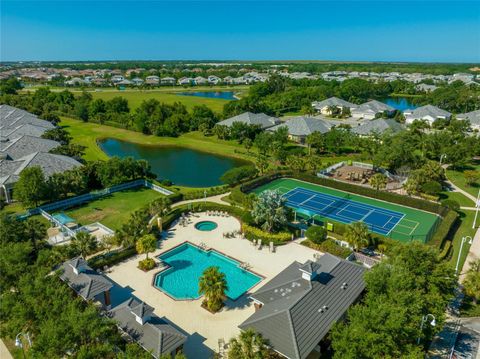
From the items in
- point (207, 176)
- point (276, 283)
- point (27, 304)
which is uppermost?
point (27, 304)

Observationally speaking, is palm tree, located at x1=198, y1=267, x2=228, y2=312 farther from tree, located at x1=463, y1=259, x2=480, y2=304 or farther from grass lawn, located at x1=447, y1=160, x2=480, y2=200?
grass lawn, located at x1=447, y1=160, x2=480, y2=200

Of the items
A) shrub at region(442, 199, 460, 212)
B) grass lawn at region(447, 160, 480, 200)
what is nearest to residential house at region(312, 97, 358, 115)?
grass lawn at region(447, 160, 480, 200)

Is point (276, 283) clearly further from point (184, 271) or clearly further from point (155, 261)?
point (155, 261)

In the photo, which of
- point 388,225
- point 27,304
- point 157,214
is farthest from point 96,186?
point 388,225

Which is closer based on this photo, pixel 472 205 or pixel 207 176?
pixel 472 205

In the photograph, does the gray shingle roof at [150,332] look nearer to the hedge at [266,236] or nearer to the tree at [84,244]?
the tree at [84,244]

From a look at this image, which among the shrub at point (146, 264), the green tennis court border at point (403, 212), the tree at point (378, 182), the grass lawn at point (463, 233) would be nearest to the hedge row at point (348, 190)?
the green tennis court border at point (403, 212)

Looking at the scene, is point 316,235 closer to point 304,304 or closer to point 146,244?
point 304,304
